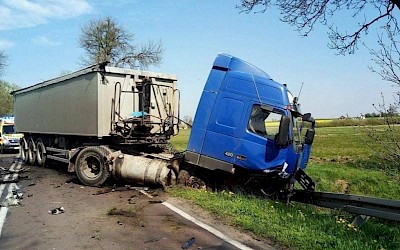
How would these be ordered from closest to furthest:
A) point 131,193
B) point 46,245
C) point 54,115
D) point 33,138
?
1. point 46,245
2. point 131,193
3. point 54,115
4. point 33,138

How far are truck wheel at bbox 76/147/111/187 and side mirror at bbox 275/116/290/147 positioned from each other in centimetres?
494

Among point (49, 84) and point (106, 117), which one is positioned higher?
point (49, 84)

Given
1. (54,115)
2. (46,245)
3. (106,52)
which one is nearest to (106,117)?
(54,115)

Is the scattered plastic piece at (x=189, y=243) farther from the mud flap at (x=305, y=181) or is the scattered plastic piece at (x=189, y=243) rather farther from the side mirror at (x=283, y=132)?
the mud flap at (x=305, y=181)

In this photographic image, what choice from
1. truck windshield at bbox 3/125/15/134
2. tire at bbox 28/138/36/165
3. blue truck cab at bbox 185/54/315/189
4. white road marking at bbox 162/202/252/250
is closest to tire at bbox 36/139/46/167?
tire at bbox 28/138/36/165

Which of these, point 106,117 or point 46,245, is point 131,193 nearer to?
point 106,117

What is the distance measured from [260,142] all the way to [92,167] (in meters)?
5.40

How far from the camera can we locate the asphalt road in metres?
5.69

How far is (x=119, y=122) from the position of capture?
11.5 meters

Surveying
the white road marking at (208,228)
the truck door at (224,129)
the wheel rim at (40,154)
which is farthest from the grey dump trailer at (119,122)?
the wheel rim at (40,154)

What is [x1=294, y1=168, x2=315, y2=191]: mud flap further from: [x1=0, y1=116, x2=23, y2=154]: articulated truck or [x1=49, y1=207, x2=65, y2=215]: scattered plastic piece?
[x1=0, y1=116, x2=23, y2=154]: articulated truck

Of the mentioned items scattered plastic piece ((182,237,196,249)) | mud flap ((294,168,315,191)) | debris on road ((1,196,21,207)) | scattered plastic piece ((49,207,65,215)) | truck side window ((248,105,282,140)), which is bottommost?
debris on road ((1,196,21,207))

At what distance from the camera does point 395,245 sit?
577cm

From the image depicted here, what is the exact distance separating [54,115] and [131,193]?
20.4 ft
